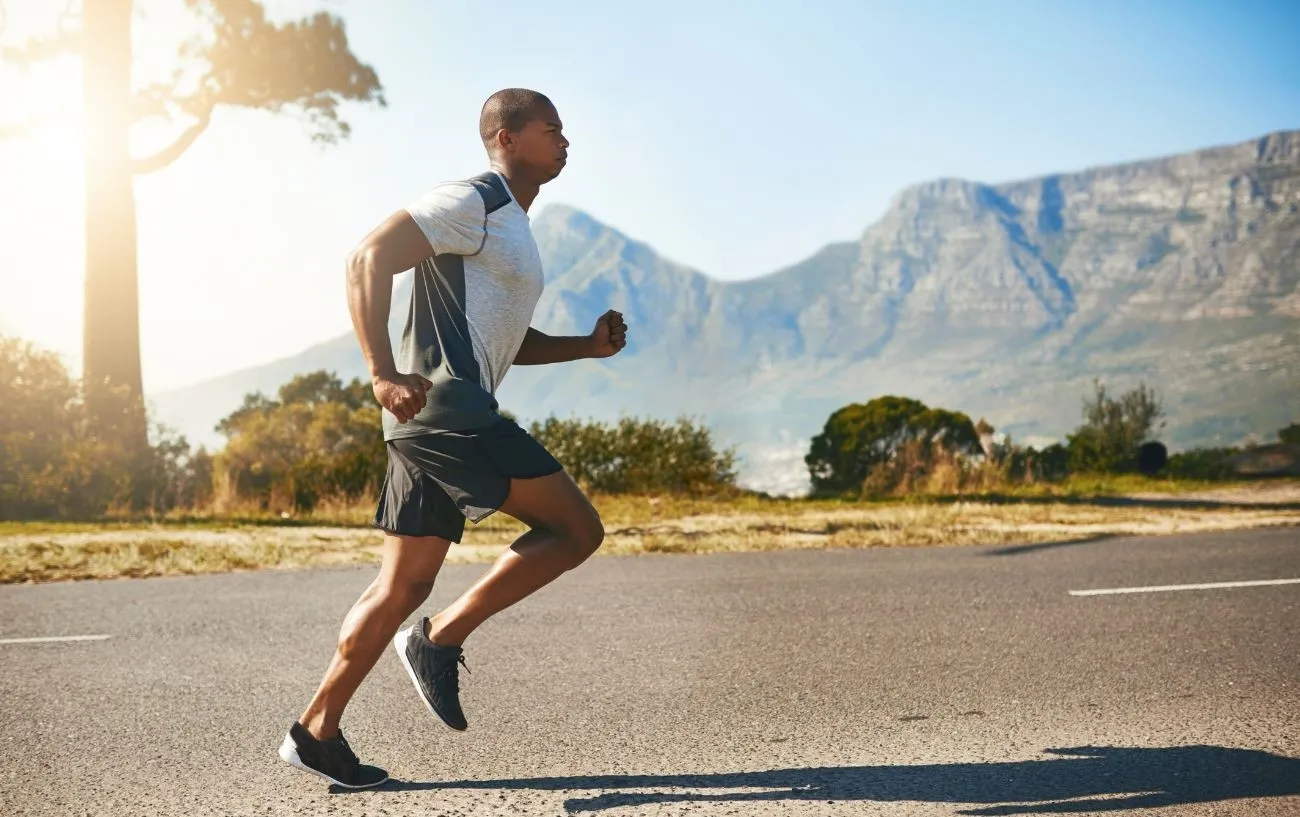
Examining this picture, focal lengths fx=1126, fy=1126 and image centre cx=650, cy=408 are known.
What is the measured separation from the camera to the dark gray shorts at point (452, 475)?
3176 millimetres

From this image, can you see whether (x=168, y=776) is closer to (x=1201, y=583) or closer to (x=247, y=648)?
(x=247, y=648)

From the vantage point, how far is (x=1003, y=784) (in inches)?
129

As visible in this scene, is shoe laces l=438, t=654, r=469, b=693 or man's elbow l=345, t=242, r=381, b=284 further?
shoe laces l=438, t=654, r=469, b=693

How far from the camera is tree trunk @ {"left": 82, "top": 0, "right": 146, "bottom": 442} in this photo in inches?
616

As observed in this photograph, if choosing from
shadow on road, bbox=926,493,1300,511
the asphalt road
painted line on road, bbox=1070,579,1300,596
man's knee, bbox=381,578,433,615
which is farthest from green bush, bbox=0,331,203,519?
man's knee, bbox=381,578,433,615

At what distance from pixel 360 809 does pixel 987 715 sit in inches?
86.9

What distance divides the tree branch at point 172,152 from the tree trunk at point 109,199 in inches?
14.3

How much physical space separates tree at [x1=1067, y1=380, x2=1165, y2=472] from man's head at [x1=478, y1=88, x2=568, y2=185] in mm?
16603

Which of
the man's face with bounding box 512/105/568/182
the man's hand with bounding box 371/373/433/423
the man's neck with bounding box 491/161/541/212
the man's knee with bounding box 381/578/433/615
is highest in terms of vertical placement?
the man's face with bounding box 512/105/568/182

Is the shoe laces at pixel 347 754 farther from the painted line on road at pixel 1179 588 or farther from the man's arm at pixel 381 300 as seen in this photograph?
the painted line on road at pixel 1179 588

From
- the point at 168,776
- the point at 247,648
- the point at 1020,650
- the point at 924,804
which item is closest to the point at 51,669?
the point at 247,648

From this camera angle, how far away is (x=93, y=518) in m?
12.4

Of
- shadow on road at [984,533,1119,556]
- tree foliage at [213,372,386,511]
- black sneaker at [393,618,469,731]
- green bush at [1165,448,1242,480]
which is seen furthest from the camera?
green bush at [1165,448,1242,480]

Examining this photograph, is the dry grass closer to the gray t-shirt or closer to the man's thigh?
the man's thigh
